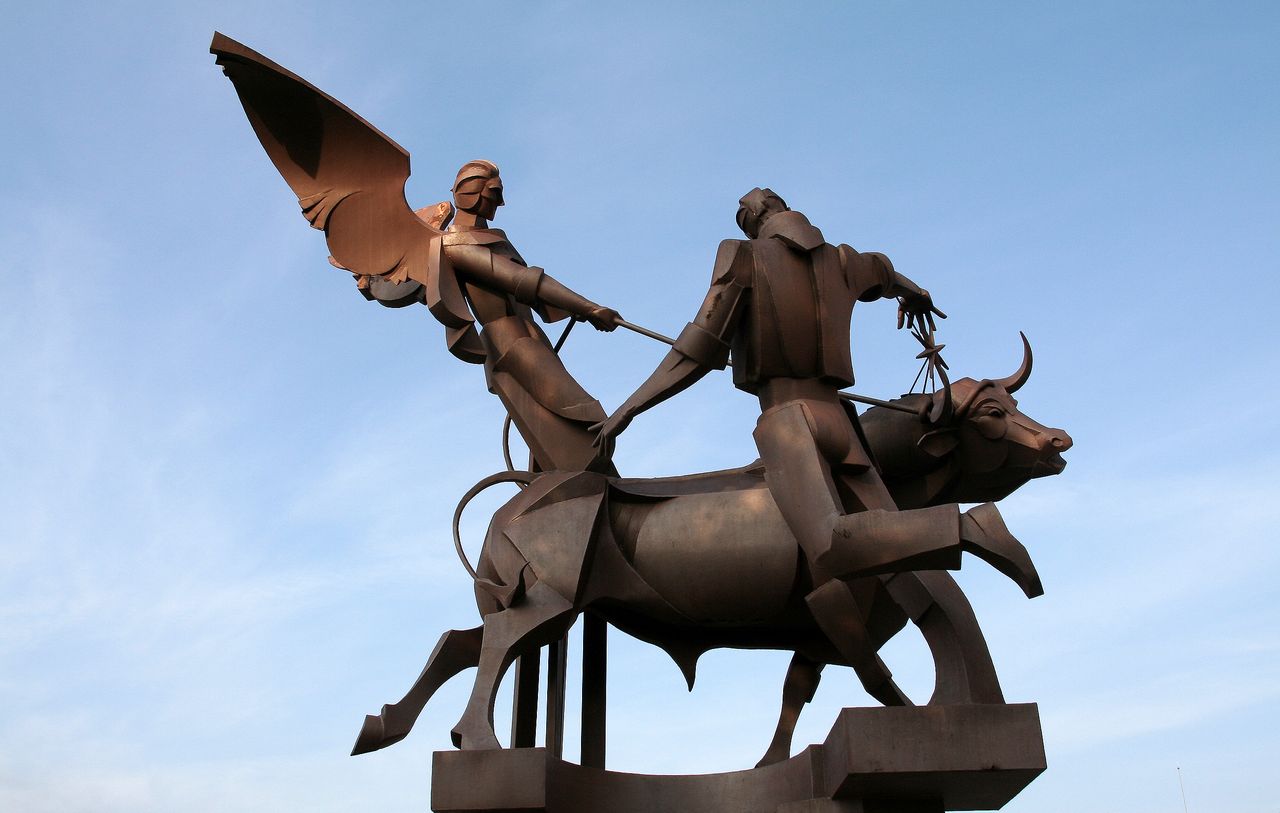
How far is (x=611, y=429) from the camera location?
875 cm

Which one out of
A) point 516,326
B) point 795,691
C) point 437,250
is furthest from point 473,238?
point 795,691

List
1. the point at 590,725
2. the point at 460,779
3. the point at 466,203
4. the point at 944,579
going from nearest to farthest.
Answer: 1. the point at 460,779
2. the point at 944,579
3. the point at 590,725
4. the point at 466,203

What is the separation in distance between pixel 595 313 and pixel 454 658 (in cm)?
236

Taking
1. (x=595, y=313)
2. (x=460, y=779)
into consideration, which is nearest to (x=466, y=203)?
(x=595, y=313)

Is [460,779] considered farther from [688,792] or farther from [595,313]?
[595,313]


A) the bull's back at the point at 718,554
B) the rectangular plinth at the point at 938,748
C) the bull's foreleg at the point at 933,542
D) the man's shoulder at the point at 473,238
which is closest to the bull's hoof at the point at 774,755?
the bull's back at the point at 718,554

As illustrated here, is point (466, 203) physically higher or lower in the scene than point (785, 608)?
higher

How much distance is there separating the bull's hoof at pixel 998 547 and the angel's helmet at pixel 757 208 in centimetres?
271

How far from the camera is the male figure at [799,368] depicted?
823 centimetres

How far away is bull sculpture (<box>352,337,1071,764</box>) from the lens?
8398 mm

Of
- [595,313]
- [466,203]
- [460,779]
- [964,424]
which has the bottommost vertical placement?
[460,779]

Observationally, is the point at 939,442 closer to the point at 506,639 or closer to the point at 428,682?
the point at 506,639

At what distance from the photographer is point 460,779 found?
7945mm

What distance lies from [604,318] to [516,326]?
608 mm
